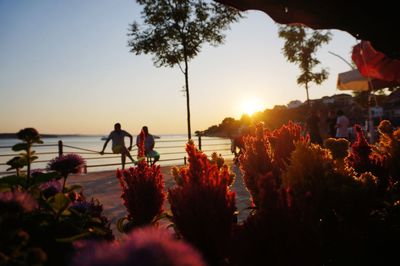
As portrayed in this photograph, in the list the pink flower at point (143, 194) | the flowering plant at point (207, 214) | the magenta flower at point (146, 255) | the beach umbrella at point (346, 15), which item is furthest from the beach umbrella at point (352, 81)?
the magenta flower at point (146, 255)

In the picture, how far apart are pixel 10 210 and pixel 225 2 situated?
1.40 metres

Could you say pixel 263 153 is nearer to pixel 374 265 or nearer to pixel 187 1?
pixel 374 265

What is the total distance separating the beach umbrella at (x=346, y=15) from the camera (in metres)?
1.90

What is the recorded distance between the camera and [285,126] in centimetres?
180

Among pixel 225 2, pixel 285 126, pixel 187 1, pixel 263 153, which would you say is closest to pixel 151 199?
pixel 263 153

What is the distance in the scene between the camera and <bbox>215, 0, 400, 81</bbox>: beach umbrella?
1.90 m

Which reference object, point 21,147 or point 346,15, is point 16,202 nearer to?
point 21,147

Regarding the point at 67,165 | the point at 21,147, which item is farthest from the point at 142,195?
the point at 21,147

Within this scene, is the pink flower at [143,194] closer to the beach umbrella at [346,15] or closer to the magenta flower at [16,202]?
the magenta flower at [16,202]

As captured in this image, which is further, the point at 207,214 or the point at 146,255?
the point at 207,214

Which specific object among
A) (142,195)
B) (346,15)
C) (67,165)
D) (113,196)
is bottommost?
(113,196)

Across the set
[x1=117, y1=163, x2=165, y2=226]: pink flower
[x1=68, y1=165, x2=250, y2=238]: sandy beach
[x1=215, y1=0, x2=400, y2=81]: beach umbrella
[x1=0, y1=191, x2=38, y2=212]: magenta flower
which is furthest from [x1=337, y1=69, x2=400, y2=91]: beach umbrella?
[x1=0, y1=191, x2=38, y2=212]: magenta flower

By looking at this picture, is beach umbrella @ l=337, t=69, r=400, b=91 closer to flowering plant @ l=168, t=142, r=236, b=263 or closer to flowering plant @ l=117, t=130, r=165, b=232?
→ flowering plant @ l=117, t=130, r=165, b=232

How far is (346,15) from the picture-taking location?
6.40 ft
